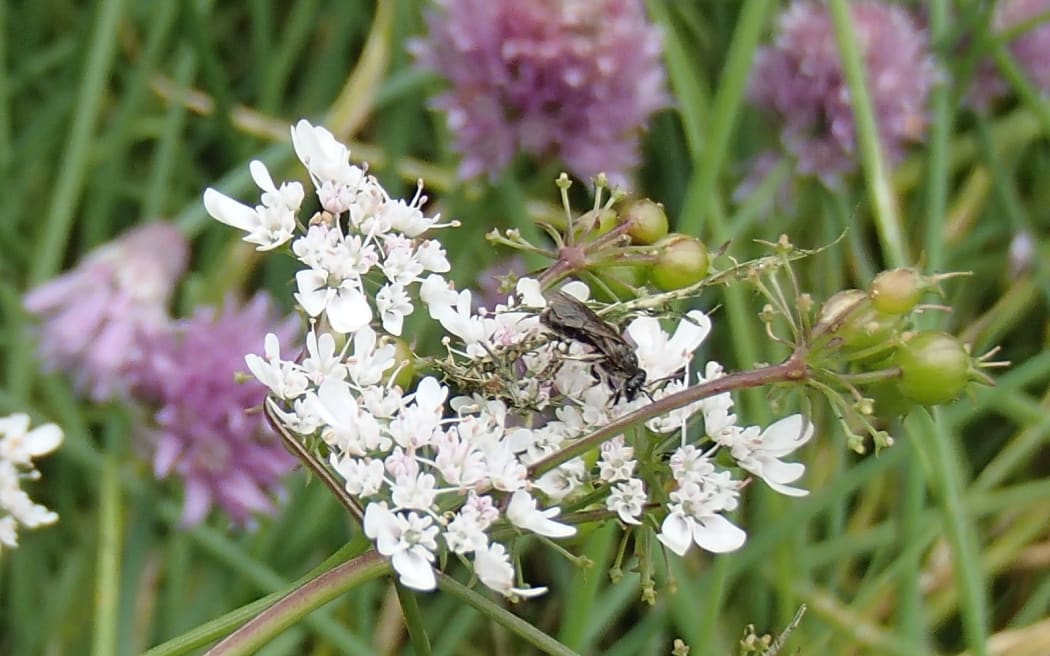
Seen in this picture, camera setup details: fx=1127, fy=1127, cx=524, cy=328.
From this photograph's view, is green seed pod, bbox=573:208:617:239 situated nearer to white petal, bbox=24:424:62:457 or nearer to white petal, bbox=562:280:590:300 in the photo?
white petal, bbox=562:280:590:300

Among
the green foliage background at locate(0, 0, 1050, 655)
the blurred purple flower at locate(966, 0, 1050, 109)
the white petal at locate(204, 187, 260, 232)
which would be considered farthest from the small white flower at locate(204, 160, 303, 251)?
the blurred purple flower at locate(966, 0, 1050, 109)

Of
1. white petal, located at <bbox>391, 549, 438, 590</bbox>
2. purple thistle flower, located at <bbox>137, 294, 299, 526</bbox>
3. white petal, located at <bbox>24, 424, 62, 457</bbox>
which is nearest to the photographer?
white petal, located at <bbox>391, 549, 438, 590</bbox>

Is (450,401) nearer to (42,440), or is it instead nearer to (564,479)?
(564,479)

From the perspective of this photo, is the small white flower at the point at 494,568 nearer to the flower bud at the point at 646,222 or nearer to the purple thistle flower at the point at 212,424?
the flower bud at the point at 646,222

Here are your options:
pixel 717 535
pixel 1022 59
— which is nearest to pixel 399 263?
pixel 717 535

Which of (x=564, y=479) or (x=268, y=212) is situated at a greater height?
(x=268, y=212)

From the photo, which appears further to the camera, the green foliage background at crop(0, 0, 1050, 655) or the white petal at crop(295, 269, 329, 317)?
the green foliage background at crop(0, 0, 1050, 655)

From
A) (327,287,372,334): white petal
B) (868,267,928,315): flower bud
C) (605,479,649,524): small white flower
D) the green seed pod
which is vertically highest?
(327,287,372,334): white petal

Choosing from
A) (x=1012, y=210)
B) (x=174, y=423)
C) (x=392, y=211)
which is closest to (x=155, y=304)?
(x=174, y=423)

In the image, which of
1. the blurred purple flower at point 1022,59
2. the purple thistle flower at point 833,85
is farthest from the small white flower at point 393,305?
the blurred purple flower at point 1022,59
